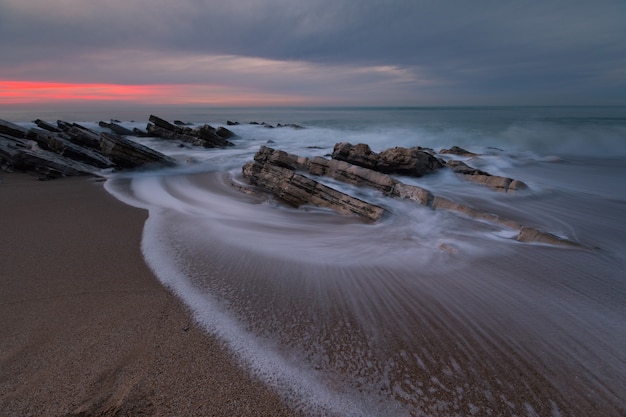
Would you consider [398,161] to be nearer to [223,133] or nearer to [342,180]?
[342,180]

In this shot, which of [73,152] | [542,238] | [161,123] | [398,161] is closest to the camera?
[542,238]

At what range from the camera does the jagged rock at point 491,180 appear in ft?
23.6

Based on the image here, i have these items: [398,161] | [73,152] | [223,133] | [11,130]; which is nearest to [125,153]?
[73,152]

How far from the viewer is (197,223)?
490 cm

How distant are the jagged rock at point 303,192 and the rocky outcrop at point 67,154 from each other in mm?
4181

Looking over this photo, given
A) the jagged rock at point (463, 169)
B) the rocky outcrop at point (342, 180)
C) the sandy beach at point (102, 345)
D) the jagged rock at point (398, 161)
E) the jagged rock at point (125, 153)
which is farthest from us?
the jagged rock at point (125, 153)

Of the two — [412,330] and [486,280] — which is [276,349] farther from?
[486,280]

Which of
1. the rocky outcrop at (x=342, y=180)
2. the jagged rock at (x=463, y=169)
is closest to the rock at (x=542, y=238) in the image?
the rocky outcrop at (x=342, y=180)

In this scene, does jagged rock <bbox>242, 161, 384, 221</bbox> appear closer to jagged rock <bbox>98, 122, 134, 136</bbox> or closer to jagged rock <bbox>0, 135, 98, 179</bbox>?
jagged rock <bbox>0, 135, 98, 179</bbox>

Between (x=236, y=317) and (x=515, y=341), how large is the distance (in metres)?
2.19

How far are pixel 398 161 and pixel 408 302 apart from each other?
6.89m

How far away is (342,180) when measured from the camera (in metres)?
7.60

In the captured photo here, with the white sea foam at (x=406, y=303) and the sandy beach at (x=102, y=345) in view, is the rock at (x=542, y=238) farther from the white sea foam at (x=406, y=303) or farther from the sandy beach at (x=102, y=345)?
the sandy beach at (x=102, y=345)

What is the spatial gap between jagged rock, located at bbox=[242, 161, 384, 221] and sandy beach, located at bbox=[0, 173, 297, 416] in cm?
328
